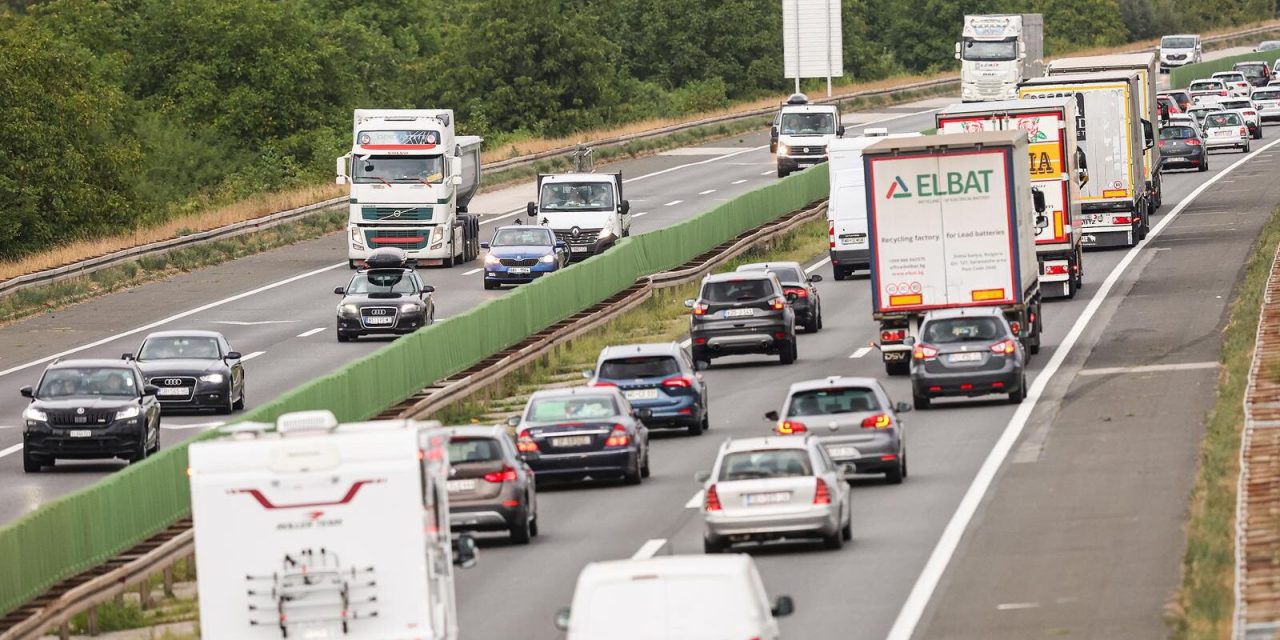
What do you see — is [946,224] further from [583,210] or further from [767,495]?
[583,210]

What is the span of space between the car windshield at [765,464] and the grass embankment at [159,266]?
3244cm

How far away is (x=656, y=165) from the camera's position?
8919cm

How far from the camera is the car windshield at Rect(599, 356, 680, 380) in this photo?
1393 inches

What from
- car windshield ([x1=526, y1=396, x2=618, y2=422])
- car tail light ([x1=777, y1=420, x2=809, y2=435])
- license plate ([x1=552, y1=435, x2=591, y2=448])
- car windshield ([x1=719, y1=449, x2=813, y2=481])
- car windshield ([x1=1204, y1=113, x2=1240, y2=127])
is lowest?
car windshield ([x1=1204, y1=113, x2=1240, y2=127])

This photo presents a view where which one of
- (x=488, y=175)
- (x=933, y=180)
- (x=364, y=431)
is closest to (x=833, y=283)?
(x=933, y=180)

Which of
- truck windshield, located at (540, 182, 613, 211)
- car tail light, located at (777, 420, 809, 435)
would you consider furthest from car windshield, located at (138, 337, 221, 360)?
truck windshield, located at (540, 182, 613, 211)

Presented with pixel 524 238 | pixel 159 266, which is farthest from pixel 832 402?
pixel 159 266

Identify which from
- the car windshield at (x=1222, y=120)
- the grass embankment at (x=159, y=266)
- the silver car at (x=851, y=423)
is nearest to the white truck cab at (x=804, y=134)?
the grass embankment at (x=159, y=266)

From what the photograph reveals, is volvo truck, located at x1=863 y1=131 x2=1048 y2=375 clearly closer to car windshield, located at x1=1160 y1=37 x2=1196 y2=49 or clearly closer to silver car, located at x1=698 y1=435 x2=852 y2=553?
silver car, located at x1=698 y1=435 x2=852 y2=553

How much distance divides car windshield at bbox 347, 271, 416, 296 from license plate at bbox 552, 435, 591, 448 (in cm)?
1815

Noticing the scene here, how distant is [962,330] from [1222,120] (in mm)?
54410

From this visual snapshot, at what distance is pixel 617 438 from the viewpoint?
30.8 meters

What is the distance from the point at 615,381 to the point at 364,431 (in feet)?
58.3

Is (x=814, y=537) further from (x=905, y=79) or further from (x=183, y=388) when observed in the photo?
(x=905, y=79)
